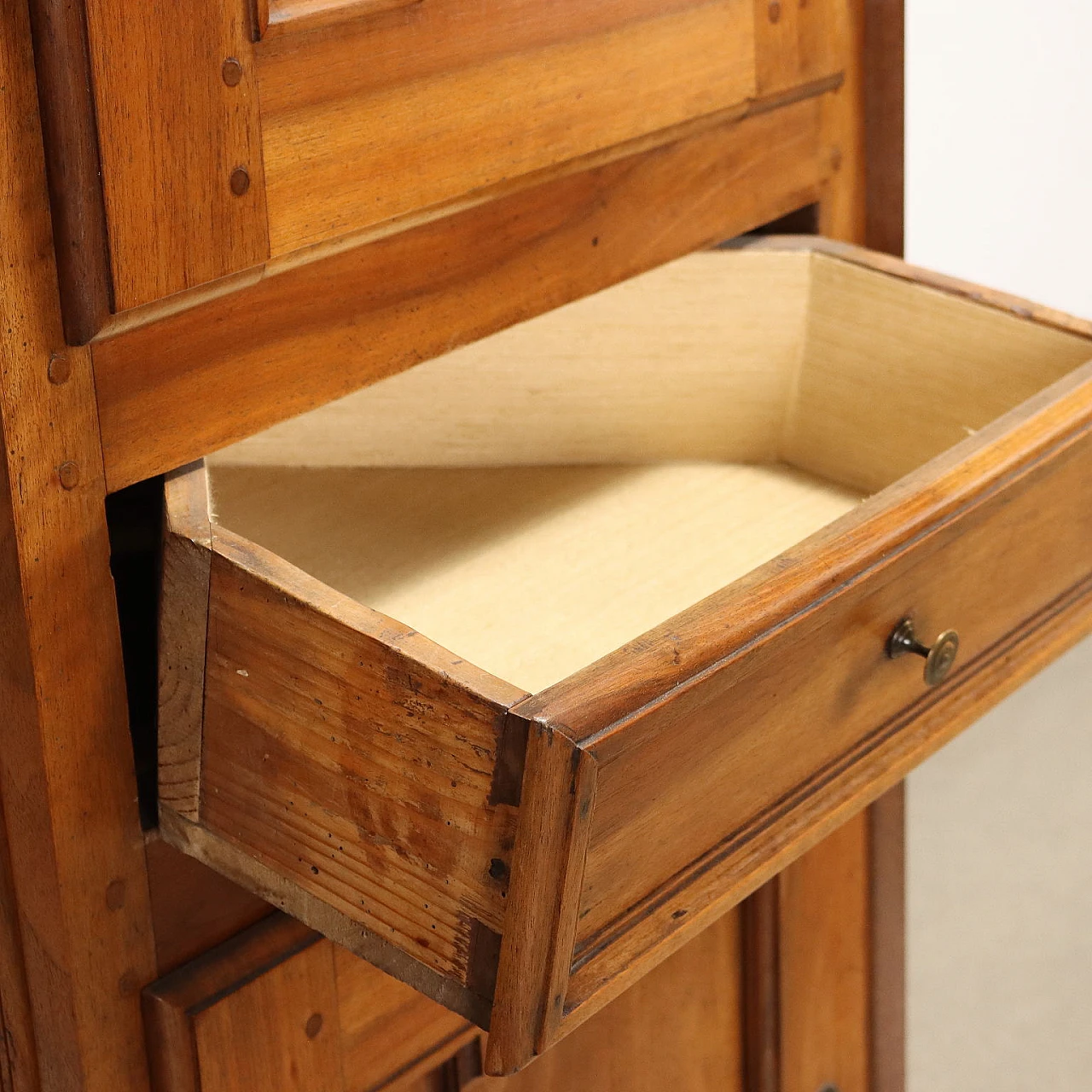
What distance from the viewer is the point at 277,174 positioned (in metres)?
0.68

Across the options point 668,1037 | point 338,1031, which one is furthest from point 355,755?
point 668,1037

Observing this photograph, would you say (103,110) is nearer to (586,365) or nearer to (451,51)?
(451,51)

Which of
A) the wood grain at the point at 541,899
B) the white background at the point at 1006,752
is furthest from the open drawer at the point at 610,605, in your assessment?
the white background at the point at 1006,752

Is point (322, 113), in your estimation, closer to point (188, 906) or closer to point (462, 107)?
point (462, 107)

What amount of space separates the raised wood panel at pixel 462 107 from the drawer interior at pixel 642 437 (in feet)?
0.58

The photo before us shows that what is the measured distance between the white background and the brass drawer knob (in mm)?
492

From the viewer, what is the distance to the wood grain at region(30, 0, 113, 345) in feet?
1.92

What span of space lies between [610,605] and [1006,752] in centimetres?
121

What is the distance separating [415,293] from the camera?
78 centimetres

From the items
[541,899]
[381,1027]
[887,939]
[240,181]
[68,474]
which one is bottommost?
[887,939]

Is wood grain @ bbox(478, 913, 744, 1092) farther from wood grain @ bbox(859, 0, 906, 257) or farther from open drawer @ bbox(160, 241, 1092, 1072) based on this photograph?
wood grain @ bbox(859, 0, 906, 257)

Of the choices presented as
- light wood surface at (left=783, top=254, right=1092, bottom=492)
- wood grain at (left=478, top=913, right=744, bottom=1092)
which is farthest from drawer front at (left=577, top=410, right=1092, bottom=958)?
wood grain at (left=478, top=913, right=744, bottom=1092)

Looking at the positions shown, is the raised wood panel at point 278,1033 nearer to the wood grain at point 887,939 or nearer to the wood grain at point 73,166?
the wood grain at point 73,166

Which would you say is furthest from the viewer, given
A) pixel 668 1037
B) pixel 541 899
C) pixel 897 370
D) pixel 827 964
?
pixel 827 964
